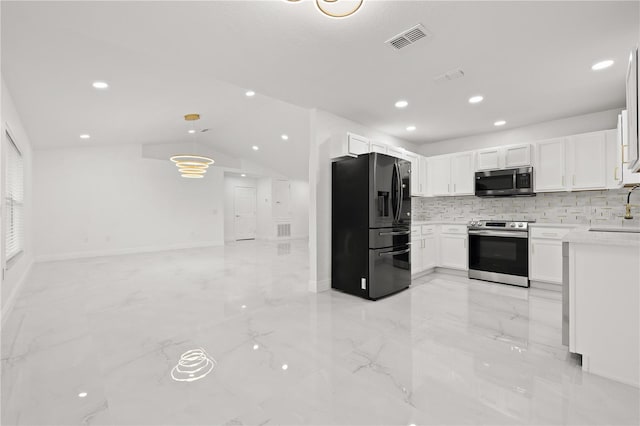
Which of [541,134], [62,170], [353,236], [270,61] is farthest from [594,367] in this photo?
[62,170]

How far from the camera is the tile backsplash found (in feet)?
13.3

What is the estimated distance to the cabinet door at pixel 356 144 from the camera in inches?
158

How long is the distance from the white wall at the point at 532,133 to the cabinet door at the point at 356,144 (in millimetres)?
2336

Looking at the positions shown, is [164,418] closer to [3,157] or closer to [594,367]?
[594,367]

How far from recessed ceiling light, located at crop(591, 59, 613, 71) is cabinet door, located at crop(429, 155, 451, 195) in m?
2.45

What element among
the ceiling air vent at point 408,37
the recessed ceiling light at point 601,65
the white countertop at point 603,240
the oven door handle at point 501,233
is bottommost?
the oven door handle at point 501,233

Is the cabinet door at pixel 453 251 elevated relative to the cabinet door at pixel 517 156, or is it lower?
lower

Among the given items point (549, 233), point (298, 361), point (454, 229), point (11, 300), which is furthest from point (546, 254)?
point (11, 300)

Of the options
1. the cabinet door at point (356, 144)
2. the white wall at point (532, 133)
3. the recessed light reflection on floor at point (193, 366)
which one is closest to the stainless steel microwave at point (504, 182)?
the white wall at point (532, 133)

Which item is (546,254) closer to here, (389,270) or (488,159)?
(488,159)

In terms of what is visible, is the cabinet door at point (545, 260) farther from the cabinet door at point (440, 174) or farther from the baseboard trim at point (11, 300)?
the baseboard trim at point (11, 300)

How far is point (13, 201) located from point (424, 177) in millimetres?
6540

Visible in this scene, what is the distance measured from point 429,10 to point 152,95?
4.21m

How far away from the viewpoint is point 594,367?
6.51ft
